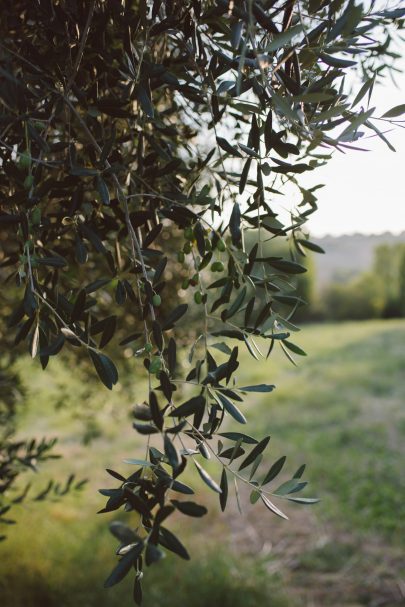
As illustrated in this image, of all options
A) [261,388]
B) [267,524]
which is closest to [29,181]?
[261,388]

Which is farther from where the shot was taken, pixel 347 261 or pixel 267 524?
pixel 347 261

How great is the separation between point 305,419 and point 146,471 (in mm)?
6693

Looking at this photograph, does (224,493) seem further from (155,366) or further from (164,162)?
(164,162)

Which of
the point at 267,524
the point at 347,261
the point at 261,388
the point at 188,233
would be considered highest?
the point at 188,233

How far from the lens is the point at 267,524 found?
511 cm

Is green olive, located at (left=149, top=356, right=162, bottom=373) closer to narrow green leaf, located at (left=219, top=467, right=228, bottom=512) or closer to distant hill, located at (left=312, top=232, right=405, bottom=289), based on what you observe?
narrow green leaf, located at (left=219, top=467, right=228, bottom=512)

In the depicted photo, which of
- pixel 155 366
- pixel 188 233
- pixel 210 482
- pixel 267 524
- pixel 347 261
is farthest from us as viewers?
pixel 347 261

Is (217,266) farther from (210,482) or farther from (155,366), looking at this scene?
(210,482)

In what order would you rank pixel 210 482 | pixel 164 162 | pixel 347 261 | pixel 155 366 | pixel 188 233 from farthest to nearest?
1. pixel 347 261
2. pixel 164 162
3. pixel 188 233
4. pixel 155 366
5. pixel 210 482

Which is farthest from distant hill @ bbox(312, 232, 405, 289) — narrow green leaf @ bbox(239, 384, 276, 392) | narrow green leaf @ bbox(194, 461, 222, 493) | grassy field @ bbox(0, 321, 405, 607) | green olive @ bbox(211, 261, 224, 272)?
narrow green leaf @ bbox(194, 461, 222, 493)

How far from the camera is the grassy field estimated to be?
11.1 feet

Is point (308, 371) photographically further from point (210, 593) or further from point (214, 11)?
point (214, 11)

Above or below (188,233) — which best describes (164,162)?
above

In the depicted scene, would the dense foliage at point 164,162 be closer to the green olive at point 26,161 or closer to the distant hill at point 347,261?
the green olive at point 26,161
